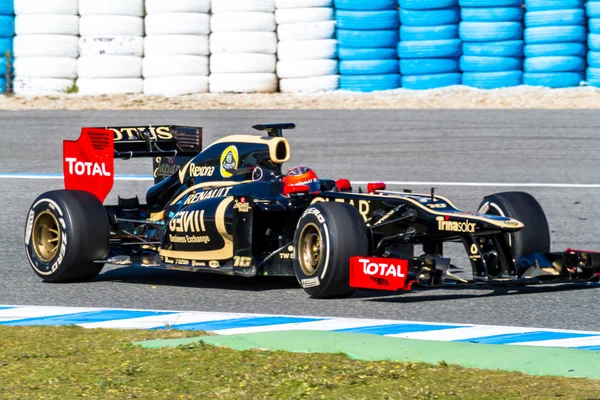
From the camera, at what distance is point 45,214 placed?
28.8 feet

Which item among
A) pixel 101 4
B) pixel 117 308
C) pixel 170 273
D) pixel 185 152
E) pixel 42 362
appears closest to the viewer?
pixel 42 362

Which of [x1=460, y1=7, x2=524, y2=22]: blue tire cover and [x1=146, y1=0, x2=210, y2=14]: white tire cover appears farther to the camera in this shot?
[x1=146, y1=0, x2=210, y2=14]: white tire cover

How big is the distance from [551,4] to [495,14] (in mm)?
902

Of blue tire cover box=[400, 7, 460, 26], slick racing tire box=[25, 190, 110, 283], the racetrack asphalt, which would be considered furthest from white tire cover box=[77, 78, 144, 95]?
slick racing tire box=[25, 190, 110, 283]

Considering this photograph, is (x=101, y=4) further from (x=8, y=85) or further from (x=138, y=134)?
(x=138, y=134)

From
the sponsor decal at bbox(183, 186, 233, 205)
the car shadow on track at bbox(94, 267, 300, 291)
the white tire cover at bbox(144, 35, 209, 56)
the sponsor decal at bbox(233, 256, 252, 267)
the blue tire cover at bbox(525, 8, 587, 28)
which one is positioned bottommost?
the car shadow on track at bbox(94, 267, 300, 291)

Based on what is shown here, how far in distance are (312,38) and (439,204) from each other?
11096 mm

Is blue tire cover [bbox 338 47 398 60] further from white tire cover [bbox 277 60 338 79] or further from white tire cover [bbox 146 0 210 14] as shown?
white tire cover [bbox 146 0 210 14]

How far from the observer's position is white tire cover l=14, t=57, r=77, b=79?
Result: 19.0 metres

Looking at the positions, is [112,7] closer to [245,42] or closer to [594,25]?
[245,42]

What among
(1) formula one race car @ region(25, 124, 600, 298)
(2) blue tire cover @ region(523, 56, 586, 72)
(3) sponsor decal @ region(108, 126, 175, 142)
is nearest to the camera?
(1) formula one race car @ region(25, 124, 600, 298)

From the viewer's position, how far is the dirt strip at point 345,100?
1809 cm

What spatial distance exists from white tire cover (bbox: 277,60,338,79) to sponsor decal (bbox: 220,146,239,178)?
10005 mm

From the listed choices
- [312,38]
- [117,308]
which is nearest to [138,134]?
[117,308]
